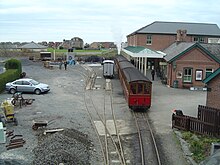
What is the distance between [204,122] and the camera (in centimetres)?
1767

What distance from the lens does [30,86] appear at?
30.7 metres

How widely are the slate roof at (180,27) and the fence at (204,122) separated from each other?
108 feet

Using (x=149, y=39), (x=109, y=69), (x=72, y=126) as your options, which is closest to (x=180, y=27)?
(x=149, y=39)

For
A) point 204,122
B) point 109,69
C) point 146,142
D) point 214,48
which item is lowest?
point 146,142

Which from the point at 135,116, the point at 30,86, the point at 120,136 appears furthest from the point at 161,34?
the point at 120,136

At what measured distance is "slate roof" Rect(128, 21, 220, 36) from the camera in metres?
50.9

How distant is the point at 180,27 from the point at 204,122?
38049 mm

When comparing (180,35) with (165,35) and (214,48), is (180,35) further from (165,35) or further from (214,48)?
(214,48)

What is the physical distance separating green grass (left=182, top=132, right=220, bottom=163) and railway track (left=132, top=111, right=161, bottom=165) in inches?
67.5

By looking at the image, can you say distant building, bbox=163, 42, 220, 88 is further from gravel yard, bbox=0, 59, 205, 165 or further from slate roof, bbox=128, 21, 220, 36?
slate roof, bbox=128, 21, 220, 36

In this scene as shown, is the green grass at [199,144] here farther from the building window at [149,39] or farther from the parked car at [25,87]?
the building window at [149,39]

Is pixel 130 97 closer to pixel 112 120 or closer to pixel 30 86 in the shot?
pixel 112 120

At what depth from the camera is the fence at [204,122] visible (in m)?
17.3

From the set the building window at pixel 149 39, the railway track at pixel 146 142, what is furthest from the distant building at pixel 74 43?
the railway track at pixel 146 142
